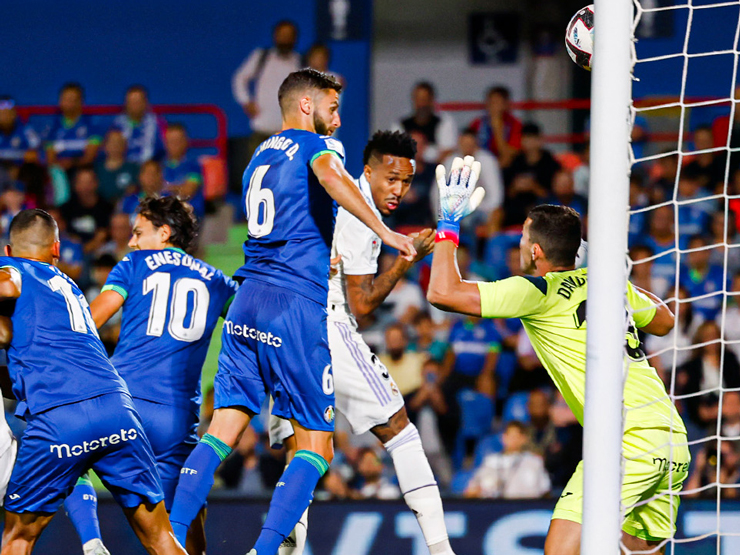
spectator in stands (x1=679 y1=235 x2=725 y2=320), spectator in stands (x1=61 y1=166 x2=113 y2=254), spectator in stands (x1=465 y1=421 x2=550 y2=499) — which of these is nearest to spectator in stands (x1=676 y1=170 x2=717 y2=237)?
spectator in stands (x1=679 y1=235 x2=725 y2=320)

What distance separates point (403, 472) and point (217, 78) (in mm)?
7163

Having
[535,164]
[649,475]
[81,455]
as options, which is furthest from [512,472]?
[81,455]

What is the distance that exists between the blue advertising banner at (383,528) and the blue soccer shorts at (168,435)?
3.29 ft

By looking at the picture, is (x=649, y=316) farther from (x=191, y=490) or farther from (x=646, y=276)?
(x=646, y=276)

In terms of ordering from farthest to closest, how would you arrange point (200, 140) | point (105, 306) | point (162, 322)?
point (200, 140) < point (162, 322) < point (105, 306)

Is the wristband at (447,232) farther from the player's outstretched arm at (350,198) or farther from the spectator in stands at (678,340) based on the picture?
the spectator in stands at (678,340)

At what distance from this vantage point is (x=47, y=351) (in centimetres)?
366

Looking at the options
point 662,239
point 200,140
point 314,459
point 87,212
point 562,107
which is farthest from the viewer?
point 200,140

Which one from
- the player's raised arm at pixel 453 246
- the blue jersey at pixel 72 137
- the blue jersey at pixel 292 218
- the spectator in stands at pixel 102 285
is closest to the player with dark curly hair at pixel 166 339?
the blue jersey at pixel 292 218

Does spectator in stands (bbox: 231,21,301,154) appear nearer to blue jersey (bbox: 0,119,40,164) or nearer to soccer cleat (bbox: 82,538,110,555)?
blue jersey (bbox: 0,119,40,164)

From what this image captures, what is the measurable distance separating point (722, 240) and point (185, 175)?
4.91 meters

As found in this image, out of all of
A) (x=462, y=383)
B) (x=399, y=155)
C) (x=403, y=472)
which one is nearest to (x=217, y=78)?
(x=462, y=383)

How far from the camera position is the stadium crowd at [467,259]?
23.4ft

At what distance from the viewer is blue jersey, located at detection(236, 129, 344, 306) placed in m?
3.92
